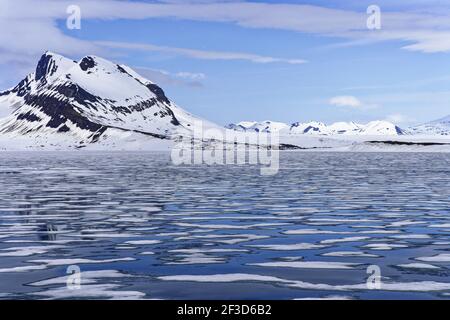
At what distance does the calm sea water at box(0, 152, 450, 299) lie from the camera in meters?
15.1

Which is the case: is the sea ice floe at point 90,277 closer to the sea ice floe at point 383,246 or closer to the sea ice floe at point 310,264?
the sea ice floe at point 310,264

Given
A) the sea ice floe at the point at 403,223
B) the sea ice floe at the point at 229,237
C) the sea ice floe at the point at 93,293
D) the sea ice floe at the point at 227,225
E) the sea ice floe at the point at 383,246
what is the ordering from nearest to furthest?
the sea ice floe at the point at 93,293, the sea ice floe at the point at 383,246, the sea ice floe at the point at 229,237, the sea ice floe at the point at 227,225, the sea ice floe at the point at 403,223

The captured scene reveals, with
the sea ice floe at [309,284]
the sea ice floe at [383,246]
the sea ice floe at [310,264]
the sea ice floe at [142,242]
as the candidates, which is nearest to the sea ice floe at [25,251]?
the sea ice floe at [142,242]

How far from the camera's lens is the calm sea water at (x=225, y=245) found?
49.6 feet

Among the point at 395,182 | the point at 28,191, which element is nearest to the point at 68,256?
the point at 28,191

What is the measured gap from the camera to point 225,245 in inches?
834

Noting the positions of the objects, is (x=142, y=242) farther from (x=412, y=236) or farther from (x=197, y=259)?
(x=412, y=236)

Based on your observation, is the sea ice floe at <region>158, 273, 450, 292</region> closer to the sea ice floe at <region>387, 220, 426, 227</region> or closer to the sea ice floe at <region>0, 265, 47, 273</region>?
the sea ice floe at <region>0, 265, 47, 273</region>

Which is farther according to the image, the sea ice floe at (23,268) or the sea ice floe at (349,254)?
the sea ice floe at (349,254)

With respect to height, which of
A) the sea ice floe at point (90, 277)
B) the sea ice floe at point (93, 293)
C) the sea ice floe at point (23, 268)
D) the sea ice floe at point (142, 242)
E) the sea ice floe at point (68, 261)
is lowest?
the sea ice floe at point (93, 293)

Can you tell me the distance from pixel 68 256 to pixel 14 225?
7.95 metres

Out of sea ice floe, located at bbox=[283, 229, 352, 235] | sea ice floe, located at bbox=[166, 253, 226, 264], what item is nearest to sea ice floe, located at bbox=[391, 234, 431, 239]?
sea ice floe, located at bbox=[283, 229, 352, 235]
